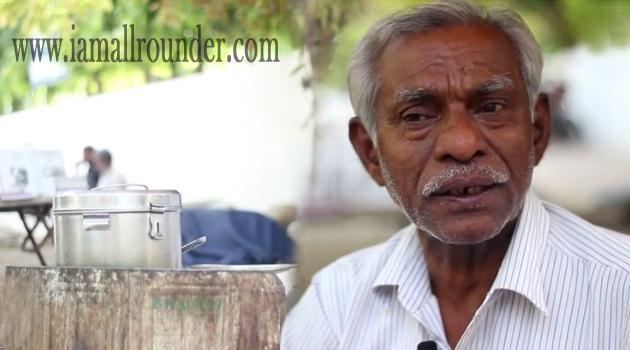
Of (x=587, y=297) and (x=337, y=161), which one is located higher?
(x=337, y=161)

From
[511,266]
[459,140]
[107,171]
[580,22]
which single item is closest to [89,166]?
[107,171]

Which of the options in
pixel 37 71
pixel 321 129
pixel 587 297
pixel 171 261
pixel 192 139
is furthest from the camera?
pixel 321 129


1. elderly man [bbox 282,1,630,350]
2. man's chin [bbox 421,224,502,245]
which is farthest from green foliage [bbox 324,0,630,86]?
man's chin [bbox 421,224,502,245]

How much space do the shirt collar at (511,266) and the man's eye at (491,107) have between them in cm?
26

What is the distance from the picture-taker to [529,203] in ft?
6.08

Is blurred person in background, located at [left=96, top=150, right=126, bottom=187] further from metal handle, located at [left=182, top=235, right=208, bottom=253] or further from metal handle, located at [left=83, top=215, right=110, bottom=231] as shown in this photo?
metal handle, located at [left=83, top=215, right=110, bottom=231]

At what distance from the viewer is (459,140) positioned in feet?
5.41

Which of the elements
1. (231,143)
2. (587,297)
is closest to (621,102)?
(587,297)

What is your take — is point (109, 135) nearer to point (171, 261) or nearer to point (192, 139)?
point (192, 139)

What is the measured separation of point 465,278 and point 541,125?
0.41 m

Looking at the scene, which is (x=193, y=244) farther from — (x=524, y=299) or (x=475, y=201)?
(x=524, y=299)

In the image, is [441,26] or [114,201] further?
[441,26]

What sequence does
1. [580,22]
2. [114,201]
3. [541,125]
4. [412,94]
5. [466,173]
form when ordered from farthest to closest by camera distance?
[580,22] < [541,125] < [412,94] < [466,173] < [114,201]

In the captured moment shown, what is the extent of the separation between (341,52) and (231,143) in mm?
430
